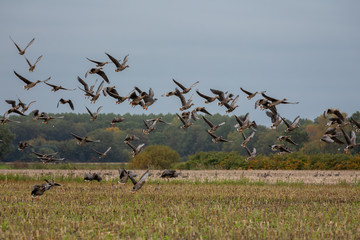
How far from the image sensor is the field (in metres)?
14.1

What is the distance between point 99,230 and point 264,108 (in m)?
12.4

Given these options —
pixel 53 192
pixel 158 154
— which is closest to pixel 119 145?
pixel 158 154

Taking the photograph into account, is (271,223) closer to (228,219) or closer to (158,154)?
(228,219)

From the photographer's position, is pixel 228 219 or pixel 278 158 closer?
pixel 228 219

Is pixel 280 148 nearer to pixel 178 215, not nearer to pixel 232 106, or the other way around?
pixel 232 106

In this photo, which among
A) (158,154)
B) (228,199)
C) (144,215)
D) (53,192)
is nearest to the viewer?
(144,215)

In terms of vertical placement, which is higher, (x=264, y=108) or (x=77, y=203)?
(x=264, y=108)

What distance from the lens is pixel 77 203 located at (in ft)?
66.6

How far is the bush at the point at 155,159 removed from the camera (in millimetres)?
57094

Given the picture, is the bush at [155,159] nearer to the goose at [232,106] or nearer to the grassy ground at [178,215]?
the grassy ground at [178,215]

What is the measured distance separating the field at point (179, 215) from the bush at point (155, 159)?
31.1 m

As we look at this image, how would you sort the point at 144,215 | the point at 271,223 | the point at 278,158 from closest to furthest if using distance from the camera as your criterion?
the point at 271,223 → the point at 144,215 → the point at 278,158

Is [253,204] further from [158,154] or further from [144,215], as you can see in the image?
[158,154]

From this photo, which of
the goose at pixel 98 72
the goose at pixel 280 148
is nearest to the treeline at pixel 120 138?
the goose at pixel 280 148
